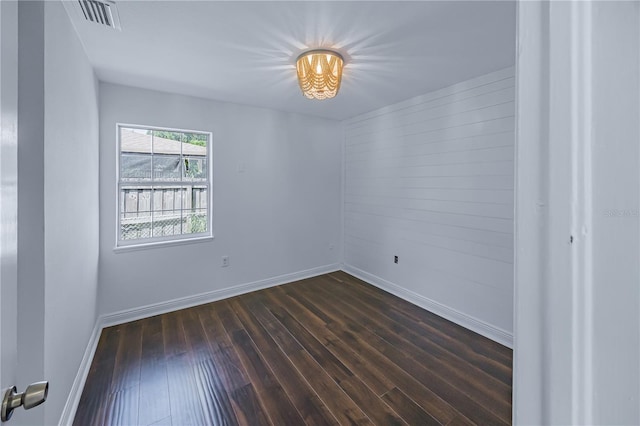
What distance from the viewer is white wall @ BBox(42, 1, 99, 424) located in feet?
4.38

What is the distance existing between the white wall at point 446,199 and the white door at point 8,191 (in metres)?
2.93

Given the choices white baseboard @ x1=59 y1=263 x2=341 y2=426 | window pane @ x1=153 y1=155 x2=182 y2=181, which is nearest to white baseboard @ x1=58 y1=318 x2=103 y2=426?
white baseboard @ x1=59 y1=263 x2=341 y2=426

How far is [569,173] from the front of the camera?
0.35 metres

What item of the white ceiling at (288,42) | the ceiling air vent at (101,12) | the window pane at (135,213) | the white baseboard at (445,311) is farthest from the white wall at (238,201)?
the ceiling air vent at (101,12)

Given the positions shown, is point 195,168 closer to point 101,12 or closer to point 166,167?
point 166,167

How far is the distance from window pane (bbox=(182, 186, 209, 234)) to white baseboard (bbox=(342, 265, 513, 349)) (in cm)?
232

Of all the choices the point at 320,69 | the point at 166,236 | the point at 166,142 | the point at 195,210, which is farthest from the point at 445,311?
the point at 166,142

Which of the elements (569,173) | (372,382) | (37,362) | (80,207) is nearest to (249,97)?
(80,207)

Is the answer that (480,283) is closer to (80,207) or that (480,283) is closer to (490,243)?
(490,243)

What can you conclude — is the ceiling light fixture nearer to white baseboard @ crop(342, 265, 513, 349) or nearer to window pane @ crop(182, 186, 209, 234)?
window pane @ crop(182, 186, 209, 234)

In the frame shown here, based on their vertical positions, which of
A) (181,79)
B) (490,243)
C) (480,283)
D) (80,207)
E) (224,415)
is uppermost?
(181,79)

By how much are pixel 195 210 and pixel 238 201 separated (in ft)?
1.70

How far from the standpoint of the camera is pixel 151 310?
9.73 ft

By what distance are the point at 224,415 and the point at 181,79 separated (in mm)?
2815
